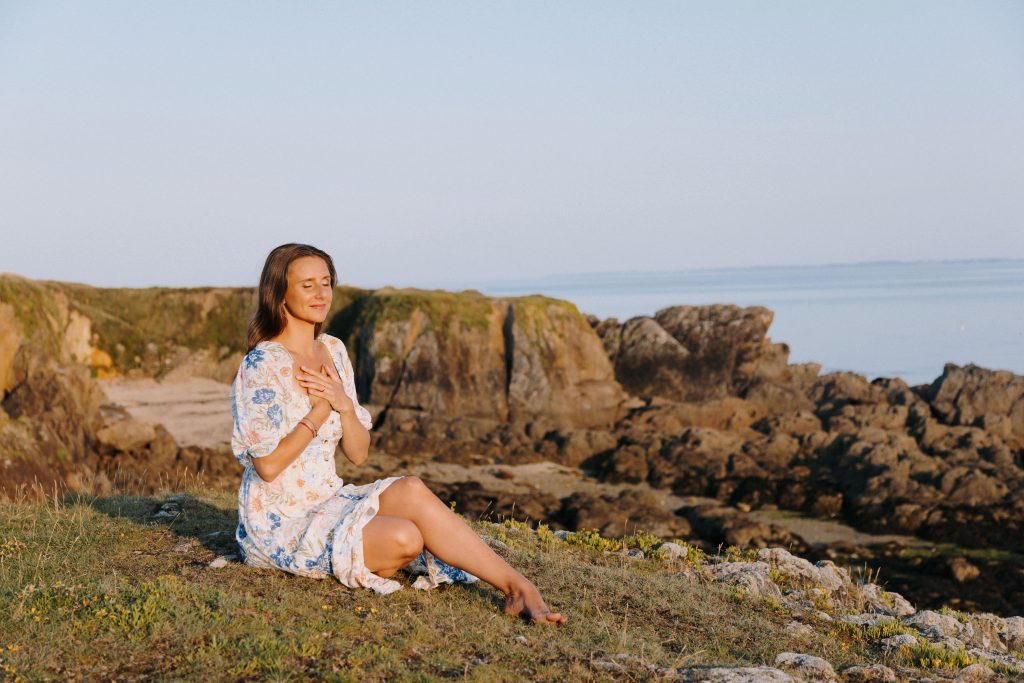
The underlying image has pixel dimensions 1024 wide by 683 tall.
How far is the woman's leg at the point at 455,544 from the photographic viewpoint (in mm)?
7105

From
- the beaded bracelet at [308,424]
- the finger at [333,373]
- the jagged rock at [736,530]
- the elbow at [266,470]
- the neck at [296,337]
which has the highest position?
the neck at [296,337]

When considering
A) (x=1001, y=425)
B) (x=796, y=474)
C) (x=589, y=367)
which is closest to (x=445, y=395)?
(x=589, y=367)

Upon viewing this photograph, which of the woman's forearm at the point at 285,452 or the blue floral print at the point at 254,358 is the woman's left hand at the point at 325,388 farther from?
the blue floral print at the point at 254,358

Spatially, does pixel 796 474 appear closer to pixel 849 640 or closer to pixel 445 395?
pixel 445 395

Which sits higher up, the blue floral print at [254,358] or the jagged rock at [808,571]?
the blue floral print at [254,358]

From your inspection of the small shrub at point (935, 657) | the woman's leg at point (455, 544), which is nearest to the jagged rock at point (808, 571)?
the small shrub at point (935, 657)

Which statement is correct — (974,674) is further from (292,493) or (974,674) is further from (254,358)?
(254,358)

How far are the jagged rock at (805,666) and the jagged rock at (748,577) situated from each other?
267 cm

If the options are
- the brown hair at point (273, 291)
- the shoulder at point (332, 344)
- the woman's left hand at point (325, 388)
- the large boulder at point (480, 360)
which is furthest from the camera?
the large boulder at point (480, 360)

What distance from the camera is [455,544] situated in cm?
718

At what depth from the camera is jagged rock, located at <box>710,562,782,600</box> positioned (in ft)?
33.3

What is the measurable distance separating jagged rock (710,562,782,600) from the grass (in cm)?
70

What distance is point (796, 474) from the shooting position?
88.7 ft

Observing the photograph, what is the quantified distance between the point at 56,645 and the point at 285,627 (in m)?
1.34
